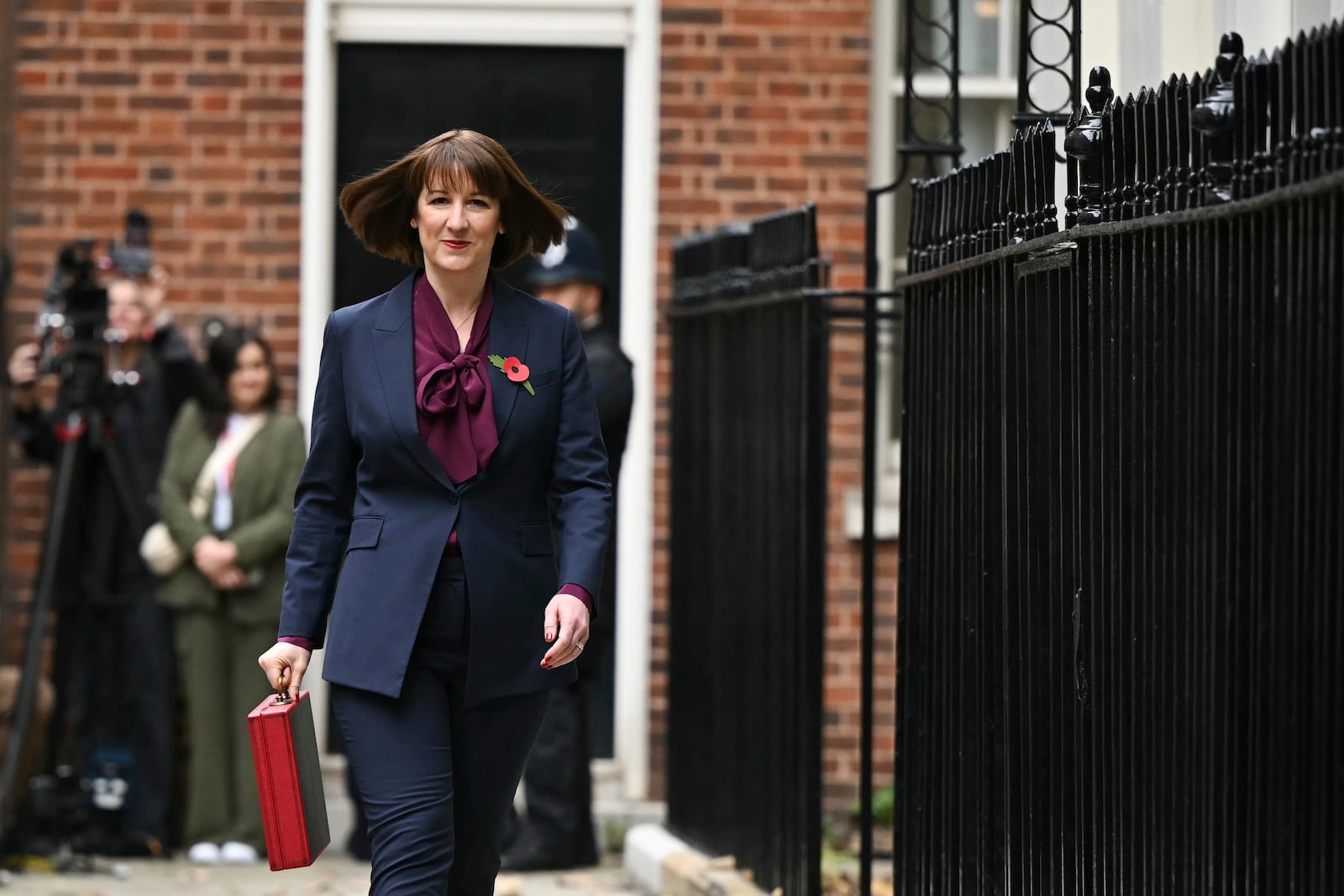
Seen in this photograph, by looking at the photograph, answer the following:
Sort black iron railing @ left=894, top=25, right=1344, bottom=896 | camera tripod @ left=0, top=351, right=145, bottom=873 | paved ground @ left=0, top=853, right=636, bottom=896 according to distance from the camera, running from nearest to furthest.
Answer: black iron railing @ left=894, top=25, right=1344, bottom=896 < paved ground @ left=0, top=853, right=636, bottom=896 < camera tripod @ left=0, top=351, right=145, bottom=873

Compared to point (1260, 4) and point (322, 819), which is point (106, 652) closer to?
point (322, 819)

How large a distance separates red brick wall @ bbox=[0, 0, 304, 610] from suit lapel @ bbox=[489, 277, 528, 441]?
181 inches

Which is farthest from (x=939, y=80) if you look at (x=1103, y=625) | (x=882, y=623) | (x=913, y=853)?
(x=1103, y=625)

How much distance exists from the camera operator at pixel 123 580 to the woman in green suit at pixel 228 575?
0.14 m

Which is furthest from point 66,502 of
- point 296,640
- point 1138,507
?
point 1138,507

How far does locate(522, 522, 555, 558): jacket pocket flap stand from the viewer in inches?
160

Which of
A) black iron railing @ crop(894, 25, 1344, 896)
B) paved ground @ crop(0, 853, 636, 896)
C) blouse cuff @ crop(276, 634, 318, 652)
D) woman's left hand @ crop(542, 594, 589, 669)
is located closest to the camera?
black iron railing @ crop(894, 25, 1344, 896)

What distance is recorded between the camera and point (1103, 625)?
12.0 ft

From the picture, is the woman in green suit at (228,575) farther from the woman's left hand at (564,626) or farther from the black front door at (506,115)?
the woman's left hand at (564,626)

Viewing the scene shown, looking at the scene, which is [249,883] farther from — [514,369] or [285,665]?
[514,369]

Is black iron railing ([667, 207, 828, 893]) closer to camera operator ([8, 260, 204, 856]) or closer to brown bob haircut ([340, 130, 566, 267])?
brown bob haircut ([340, 130, 566, 267])

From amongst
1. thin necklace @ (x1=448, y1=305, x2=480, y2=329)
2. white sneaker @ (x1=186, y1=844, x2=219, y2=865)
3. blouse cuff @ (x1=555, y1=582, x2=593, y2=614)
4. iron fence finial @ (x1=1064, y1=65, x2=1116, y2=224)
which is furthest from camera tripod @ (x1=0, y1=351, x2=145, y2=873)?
iron fence finial @ (x1=1064, y1=65, x2=1116, y2=224)

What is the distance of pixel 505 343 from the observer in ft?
13.5

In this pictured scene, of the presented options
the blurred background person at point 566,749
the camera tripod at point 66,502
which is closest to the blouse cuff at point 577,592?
the blurred background person at point 566,749
